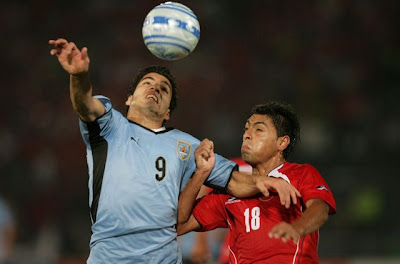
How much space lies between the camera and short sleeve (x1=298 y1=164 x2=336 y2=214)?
380 centimetres

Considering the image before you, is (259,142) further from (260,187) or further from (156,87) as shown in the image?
(156,87)

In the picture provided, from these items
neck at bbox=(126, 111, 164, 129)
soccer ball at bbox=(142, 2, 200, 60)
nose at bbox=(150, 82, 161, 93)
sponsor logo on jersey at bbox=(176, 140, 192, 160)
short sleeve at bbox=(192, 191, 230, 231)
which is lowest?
short sleeve at bbox=(192, 191, 230, 231)

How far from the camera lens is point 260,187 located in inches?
150

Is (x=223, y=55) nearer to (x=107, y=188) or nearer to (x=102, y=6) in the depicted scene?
(x=102, y=6)

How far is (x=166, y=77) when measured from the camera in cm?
432

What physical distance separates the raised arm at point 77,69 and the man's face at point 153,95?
550mm

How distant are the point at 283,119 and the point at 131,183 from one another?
128cm

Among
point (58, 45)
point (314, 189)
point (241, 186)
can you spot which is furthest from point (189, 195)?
point (58, 45)

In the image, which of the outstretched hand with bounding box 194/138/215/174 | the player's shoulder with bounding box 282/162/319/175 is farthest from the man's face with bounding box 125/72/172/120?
the player's shoulder with bounding box 282/162/319/175

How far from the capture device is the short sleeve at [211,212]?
4.36 metres

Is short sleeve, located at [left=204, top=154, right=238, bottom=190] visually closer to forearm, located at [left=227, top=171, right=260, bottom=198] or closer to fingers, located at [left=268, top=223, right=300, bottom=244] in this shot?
forearm, located at [left=227, top=171, right=260, bottom=198]

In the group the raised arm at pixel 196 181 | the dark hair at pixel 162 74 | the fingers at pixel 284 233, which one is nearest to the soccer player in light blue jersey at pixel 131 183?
the raised arm at pixel 196 181

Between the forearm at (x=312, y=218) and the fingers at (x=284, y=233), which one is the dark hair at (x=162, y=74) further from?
the fingers at (x=284, y=233)

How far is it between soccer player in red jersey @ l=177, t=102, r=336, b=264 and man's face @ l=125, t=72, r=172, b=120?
38 centimetres
